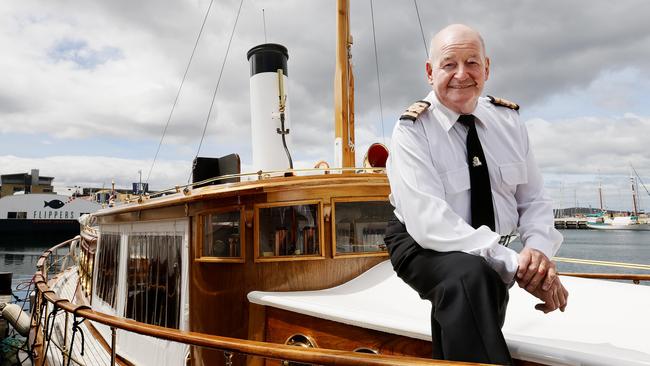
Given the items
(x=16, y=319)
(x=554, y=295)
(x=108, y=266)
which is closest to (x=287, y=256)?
(x=554, y=295)

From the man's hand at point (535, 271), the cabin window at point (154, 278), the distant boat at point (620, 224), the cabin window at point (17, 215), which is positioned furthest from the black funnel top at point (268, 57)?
the distant boat at point (620, 224)

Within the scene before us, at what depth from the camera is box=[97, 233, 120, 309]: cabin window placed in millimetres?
6532

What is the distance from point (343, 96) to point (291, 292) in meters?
3.24

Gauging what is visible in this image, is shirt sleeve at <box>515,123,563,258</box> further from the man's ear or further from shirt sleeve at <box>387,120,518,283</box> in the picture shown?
the man's ear

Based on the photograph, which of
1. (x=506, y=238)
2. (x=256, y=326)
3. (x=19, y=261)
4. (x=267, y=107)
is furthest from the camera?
(x=19, y=261)

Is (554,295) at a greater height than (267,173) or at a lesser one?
lesser

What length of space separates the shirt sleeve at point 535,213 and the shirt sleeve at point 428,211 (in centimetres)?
21

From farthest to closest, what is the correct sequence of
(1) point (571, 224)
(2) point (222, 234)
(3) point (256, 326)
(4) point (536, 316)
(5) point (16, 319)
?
(1) point (571, 224)
(5) point (16, 319)
(2) point (222, 234)
(3) point (256, 326)
(4) point (536, 316)

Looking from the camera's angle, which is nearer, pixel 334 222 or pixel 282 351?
pixel 282 351

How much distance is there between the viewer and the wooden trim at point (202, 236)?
4176 mm

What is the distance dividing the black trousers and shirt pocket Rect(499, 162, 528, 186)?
18.0 inches

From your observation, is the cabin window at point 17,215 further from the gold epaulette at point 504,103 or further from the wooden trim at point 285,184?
the gold epaulette at point 504,103

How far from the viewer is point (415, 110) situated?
185 cm

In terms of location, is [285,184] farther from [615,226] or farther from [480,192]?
[615,226]
